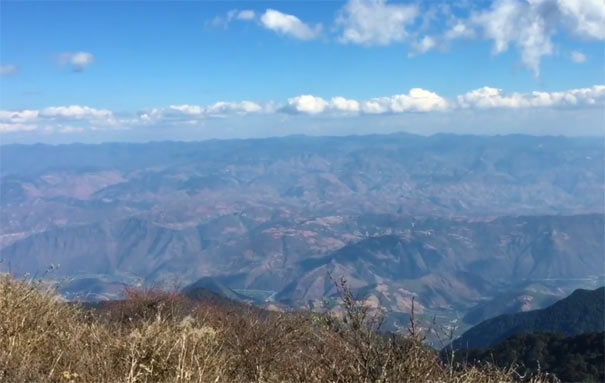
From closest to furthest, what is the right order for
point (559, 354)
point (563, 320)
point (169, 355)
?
point (169, 355), point (559, 354), point (563, 320)

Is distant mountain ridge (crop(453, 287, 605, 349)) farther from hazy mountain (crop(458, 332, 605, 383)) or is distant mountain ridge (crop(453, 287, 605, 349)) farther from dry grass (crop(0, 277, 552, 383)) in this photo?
dry grass (crop(0, 277, 552, 383))

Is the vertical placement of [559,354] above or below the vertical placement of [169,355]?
below

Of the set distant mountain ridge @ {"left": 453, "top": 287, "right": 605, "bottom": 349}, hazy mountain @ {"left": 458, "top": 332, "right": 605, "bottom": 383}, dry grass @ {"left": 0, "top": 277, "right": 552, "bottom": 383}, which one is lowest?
distant mountain ridge @ {"left": 453, "top": 287, "right": 605, "bottom": 349}

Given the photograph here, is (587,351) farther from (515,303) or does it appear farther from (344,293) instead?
(515,303)

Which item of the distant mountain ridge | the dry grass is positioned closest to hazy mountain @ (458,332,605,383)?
the dry grass

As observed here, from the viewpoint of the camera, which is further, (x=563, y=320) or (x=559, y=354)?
(x=563, y=320)

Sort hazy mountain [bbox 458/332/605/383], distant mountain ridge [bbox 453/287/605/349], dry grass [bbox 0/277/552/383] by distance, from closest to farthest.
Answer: dry grass [bbox 0/277/552/383], hazy mountain [bbox 458/332/605/383], distant mountain ridge [bbox 453/287/605/349]

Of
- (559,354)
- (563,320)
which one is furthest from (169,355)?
(563,320)

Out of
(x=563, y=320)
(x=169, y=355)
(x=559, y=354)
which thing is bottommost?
(x=563, y=320)

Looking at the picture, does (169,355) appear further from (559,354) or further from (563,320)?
(563,320)
